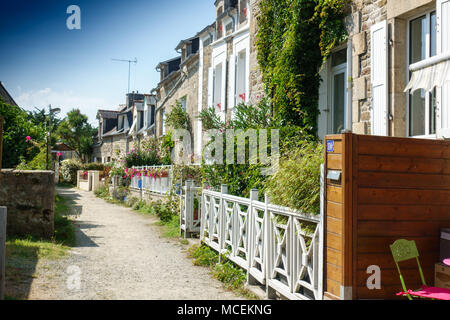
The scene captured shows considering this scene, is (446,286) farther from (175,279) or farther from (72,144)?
(72,144)

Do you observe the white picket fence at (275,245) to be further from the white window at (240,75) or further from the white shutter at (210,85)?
the white shutter at (210,85)

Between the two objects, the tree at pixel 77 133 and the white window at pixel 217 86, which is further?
the tree at pixel 77 133

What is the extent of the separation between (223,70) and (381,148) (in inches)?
392

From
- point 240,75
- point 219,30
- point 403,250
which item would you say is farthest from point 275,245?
point 219,30

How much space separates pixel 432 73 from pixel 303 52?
3.81 m

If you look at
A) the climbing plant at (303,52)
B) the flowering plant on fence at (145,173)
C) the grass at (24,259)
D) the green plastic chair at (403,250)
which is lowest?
the grass at (24,259)

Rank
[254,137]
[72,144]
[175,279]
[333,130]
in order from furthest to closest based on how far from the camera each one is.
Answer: [72,144] < [333,130] < [254,137] < [175,279]

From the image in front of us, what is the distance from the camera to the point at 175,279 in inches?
213

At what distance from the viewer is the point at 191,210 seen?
27.6 feet

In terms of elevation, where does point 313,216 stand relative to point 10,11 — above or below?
below

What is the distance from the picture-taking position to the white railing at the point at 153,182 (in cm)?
1277

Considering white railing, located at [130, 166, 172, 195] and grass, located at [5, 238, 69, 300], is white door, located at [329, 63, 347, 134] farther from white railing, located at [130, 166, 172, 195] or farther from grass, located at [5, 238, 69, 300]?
white railing, located at [130, 166, 172, 195]

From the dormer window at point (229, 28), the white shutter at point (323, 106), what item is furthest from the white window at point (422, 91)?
the dormer window at point (229, 28)
